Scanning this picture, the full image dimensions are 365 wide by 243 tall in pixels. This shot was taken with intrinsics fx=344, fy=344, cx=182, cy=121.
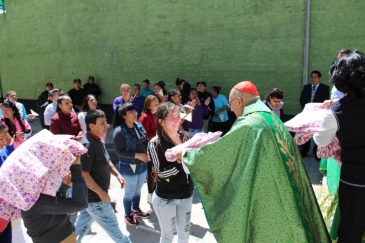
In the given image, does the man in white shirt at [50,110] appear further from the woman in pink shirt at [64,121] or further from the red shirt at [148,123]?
the red shirt at [148,123]

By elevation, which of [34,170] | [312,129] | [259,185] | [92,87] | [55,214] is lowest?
[92,87]

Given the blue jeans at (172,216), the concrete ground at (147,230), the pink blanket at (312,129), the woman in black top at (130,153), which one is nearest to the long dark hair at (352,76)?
the pink blanket at (312,129)

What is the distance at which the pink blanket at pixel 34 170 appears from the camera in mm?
2273

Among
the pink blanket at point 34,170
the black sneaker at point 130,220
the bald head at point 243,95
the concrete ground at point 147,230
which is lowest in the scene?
the concrete ground at point 147,230

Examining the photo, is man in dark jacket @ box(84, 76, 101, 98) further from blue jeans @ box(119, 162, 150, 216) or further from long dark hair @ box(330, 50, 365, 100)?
long dark hair @ box(330, 50, 365, 100)

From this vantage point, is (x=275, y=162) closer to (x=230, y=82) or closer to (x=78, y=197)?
(x=78, y=197)

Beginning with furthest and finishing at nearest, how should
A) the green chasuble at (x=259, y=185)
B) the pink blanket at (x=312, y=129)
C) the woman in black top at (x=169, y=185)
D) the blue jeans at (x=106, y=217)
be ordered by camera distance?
the blue jeans at (x=106, y=217) < the woman in black top at (x=169, y=185) < the pink blanket at (x=312, y=129) < the green chasuble at (x=259, y=185)

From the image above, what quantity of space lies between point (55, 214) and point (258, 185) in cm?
147

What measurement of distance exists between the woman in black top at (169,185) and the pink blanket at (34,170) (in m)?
0.91

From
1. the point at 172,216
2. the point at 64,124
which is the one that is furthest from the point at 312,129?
the point at 64,124

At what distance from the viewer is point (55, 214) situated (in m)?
2.49

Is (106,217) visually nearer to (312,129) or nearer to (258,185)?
(258,185)

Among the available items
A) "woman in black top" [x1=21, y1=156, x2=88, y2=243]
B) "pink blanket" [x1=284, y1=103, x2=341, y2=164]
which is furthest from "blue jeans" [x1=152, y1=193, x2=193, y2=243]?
"pink blanket" [x1=284, y1=103, x2=341, y2=164]

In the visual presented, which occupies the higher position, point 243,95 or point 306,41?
point 306,41
